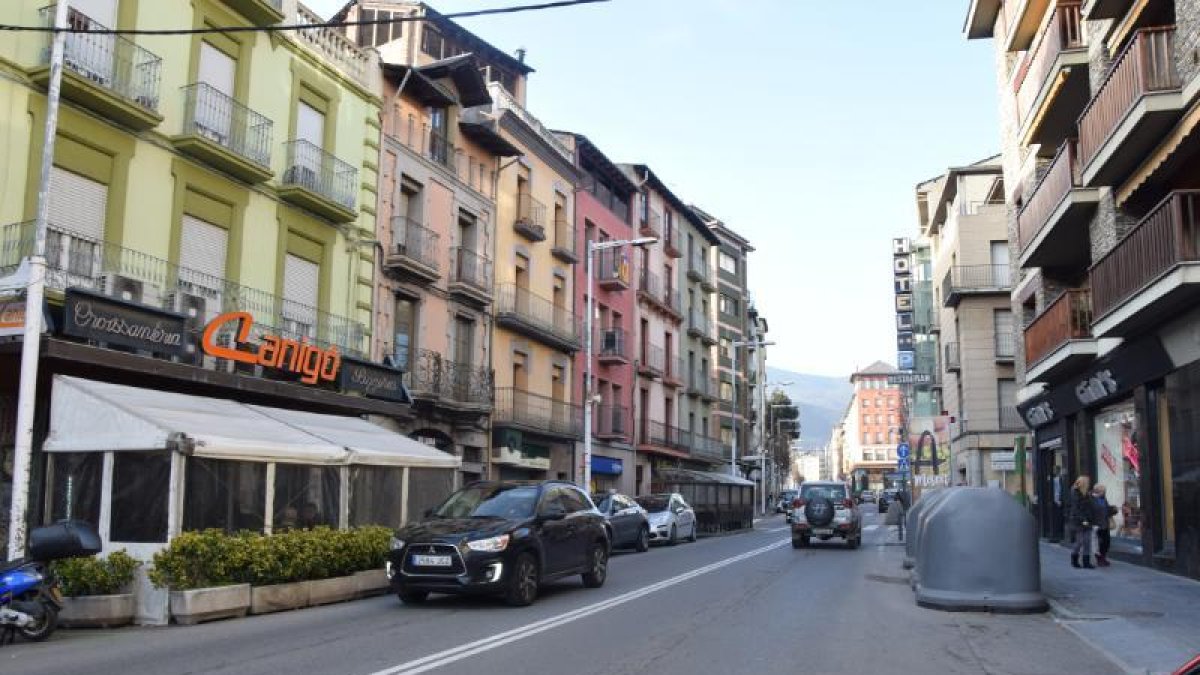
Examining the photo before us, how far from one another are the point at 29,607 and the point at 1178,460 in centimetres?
1606

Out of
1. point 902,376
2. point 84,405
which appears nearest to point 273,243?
point 84,405

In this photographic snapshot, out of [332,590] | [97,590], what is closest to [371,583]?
[332,590]

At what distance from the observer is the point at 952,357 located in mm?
45719

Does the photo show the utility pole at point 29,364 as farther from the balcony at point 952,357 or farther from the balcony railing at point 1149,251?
the balcony at point 952,357

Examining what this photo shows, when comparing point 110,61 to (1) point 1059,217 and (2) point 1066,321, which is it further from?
(2) point 1066,321

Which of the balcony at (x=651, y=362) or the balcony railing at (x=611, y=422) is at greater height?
the balcony at (x=651, y=362)

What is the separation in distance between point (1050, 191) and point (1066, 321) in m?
2.84

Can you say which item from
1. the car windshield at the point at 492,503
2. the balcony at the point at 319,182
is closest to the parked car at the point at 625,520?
the balcony at the point at 319,182

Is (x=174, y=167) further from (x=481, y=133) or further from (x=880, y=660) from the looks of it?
(x=880, y=660)

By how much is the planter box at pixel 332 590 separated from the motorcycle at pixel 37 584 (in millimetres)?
3232

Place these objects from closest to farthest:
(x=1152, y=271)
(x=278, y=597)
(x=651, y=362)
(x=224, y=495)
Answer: (x=278, y=597), (x=224, y=495), (x=1152, y=271), (x=651, y=362)

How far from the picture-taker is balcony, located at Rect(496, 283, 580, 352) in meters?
30.5

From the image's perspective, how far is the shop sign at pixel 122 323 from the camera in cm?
1391

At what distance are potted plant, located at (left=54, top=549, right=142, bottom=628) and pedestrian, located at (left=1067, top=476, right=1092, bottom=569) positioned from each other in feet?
49.6
